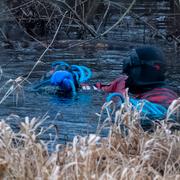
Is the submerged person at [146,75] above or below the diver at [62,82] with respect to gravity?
above

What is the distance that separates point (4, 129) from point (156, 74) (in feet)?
11.1

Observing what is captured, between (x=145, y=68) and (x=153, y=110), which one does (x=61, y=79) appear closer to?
(x=145, y=68)

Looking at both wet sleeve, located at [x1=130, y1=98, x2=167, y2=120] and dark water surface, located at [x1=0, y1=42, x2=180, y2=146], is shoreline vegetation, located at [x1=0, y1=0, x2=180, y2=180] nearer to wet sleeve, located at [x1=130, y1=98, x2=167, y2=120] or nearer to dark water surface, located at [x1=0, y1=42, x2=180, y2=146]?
dark water surface, located at [x1=0, y1=42, x2=180, y2=146]

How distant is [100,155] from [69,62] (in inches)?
251

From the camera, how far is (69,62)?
11.8 m

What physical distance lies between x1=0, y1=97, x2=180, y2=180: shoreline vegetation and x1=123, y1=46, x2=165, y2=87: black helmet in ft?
7.75

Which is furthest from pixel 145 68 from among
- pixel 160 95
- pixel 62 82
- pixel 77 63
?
pixel 77 63

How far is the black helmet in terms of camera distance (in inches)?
335

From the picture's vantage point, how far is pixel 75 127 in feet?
26.2

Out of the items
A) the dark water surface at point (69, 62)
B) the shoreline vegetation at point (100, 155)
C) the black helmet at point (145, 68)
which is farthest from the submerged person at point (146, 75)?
the shoreline vegetation at point (100, 155)

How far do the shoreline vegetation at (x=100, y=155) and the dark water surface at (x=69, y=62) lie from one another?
57 cm

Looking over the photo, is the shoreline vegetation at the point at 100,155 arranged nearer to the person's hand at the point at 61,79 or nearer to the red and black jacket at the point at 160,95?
the red and black jacket at the point at 160,95

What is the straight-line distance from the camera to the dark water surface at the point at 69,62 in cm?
823

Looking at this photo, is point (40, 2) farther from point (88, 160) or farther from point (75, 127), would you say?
point (88, 160)
